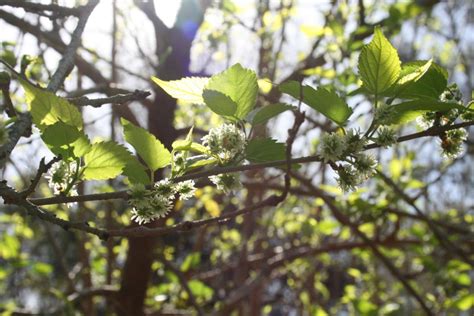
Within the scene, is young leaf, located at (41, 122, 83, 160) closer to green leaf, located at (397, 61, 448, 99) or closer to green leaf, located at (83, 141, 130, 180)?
green leaf, located at (83, 141, 130, 180)

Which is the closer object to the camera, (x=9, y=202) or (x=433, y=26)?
(x=9, y=202)

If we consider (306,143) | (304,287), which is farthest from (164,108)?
(304,287)

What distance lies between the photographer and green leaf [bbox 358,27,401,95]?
778 mm

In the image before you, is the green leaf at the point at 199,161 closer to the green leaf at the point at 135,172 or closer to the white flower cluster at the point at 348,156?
the green leaf at the point at 135,172

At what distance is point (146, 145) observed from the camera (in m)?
0.86

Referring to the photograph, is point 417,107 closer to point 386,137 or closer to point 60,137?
point 386,137

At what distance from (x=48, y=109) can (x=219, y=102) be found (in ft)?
0.88

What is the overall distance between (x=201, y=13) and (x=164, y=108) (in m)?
0.47

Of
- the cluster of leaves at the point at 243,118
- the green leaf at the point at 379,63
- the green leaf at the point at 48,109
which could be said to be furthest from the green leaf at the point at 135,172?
the green leaf at the point at 379,63

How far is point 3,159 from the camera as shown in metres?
0.84

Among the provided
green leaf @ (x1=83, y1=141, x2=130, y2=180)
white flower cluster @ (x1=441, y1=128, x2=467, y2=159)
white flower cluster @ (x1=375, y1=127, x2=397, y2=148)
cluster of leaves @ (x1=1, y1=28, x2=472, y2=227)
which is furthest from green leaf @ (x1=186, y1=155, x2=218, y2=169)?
white flower cluster @ (x1=441, y1=128, x2=467, y2=159)

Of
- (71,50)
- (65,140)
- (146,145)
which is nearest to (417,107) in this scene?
(146,145)

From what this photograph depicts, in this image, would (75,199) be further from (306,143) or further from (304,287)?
(304,287)

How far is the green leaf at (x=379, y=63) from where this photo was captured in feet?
2.55
